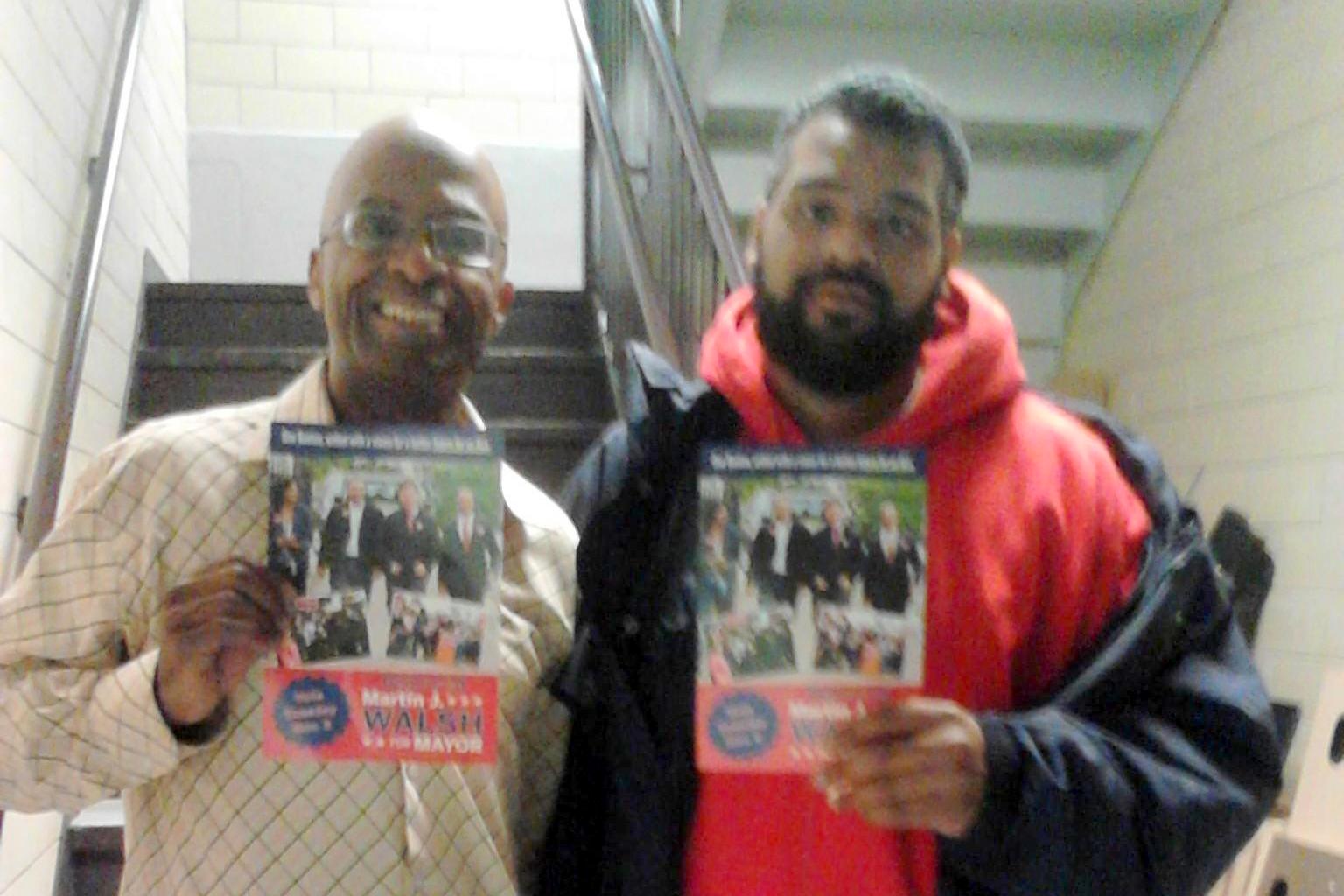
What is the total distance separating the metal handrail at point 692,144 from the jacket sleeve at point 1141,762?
116 centimetres

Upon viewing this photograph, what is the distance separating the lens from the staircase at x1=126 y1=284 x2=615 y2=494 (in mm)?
3018

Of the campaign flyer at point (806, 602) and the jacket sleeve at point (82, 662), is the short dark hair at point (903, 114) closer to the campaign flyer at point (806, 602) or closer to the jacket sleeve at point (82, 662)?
the campaign flyer at point (806, 602)

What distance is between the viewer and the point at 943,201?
96 centimetres

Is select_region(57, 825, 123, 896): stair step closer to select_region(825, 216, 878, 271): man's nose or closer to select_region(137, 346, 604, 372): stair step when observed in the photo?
select_region(137, 346, 604, 372): stair step

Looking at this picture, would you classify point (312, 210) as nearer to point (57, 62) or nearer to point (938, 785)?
point (57, 62)

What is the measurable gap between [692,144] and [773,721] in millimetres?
1735

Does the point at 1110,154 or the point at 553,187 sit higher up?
the point at 553,187

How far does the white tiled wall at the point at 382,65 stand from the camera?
4.60 meters

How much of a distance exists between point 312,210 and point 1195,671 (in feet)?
14.2

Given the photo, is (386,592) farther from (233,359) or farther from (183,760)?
(233,359)

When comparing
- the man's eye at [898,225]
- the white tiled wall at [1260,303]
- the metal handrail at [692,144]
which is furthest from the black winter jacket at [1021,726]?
the white tiled wall at [1260,303]

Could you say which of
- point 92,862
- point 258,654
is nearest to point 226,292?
point 92,862

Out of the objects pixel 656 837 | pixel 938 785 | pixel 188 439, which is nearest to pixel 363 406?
pixel 188 439

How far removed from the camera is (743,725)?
82cm
